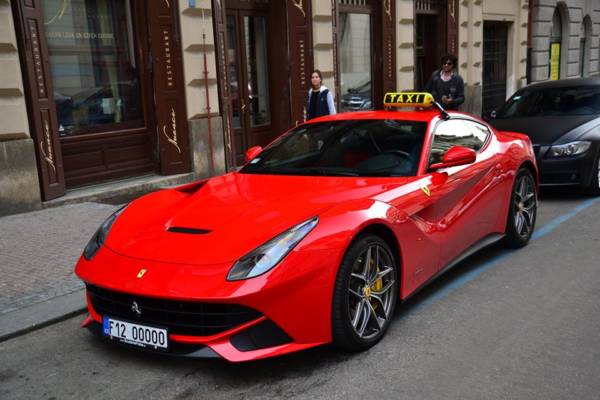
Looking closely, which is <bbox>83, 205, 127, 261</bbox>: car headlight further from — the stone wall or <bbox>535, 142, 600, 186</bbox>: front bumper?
<bbox>535, 142, 600, 186</bbox>: front bumper

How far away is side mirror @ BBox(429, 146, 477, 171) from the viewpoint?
4.55m

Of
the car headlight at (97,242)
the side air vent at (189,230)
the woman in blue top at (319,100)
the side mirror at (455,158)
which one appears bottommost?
the car headlight at (97,242)

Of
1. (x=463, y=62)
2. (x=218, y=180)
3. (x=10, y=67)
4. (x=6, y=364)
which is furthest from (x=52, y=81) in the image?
(x=463, y=62)

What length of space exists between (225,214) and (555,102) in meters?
6.95

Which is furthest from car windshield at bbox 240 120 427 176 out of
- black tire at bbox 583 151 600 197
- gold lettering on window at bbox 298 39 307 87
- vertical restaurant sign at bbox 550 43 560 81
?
vertical restaurant sign at bbox 550 43 560 81

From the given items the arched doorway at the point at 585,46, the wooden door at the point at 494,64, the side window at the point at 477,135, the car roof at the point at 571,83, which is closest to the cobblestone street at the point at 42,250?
the side window at the point at 477,135

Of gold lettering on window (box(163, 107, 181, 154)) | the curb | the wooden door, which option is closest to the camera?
the curb

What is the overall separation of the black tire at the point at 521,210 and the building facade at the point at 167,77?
558 centimetres

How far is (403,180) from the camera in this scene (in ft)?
14.4

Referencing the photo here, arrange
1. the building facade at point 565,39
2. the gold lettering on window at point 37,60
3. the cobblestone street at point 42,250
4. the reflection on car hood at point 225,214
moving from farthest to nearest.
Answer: the building facade at point 565,39, the gold lettering on window at point 37,60, the cobblestone street at point 42,250, the reflection on car hood at point 225,214

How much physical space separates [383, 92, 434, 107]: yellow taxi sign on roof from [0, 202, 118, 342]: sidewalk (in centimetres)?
306

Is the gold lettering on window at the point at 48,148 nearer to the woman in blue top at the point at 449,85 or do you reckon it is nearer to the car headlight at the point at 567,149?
the woman in blue top at the point at 449,85

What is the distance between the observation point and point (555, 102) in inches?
364

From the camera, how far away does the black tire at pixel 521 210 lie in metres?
5.76
